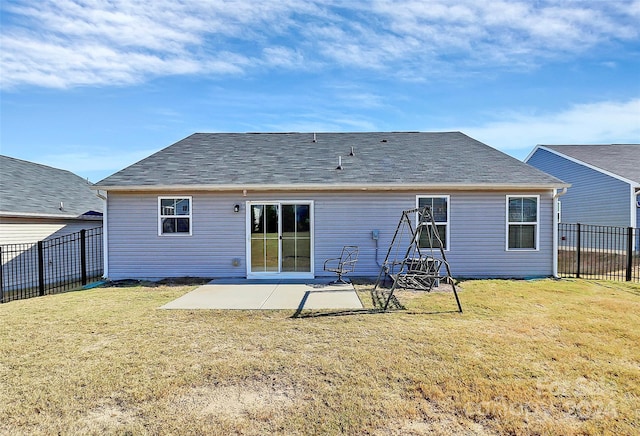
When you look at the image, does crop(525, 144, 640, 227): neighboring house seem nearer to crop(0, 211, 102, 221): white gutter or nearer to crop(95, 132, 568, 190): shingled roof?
crop(95, 132, 568, 190): shingled roof

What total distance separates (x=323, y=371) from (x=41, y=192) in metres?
14.4

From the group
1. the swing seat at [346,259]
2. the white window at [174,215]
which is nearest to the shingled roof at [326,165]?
the white window at [174,215]

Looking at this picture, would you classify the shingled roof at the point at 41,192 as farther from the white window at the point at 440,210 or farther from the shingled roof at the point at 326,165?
the white window at the point at 440,210

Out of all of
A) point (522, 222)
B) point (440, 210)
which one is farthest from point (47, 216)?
point (522, 222)

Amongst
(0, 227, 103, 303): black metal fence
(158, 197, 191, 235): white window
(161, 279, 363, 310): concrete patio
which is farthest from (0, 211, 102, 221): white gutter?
→ (161, 279, 363, 310): concrete patio

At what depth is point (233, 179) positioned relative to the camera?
9.15 meters

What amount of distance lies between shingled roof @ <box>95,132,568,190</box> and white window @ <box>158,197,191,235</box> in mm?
523


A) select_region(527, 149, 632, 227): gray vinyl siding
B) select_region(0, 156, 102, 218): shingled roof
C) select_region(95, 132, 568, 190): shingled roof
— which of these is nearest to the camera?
select_region(95, 132, 568, 190): shingled roof

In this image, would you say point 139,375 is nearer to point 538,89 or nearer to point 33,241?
point 33,241

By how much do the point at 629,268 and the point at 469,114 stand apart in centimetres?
752

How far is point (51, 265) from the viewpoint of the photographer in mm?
11211

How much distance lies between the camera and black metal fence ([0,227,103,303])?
9.62 m

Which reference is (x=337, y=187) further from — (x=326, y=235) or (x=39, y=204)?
(x=39, y=204)

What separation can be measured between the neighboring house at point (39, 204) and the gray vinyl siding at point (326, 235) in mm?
3856
